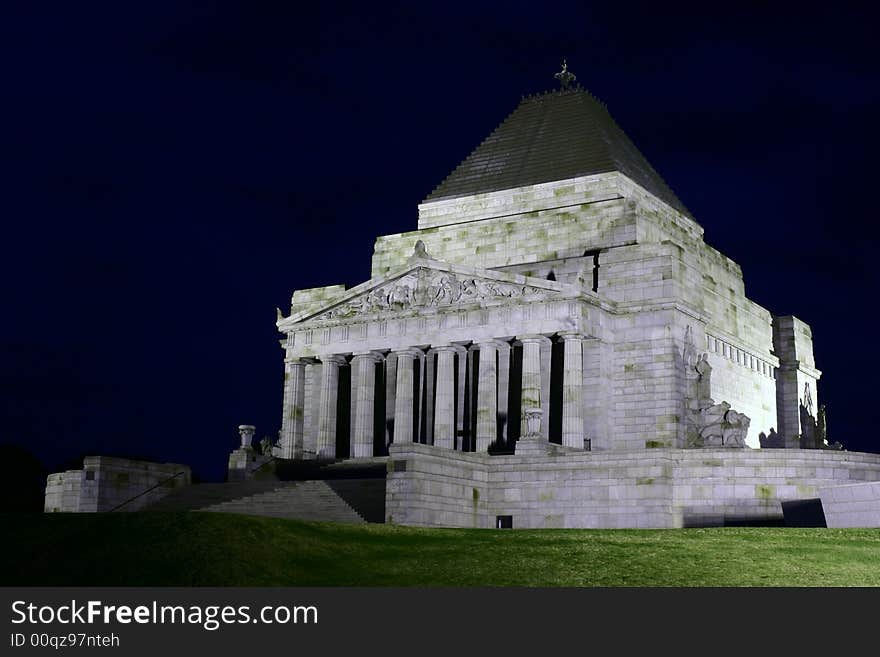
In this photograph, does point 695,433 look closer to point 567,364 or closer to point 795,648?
point 567,364

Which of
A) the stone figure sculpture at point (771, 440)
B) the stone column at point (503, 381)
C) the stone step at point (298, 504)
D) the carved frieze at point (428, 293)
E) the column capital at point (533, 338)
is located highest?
the carved frieze at point (428, 293)

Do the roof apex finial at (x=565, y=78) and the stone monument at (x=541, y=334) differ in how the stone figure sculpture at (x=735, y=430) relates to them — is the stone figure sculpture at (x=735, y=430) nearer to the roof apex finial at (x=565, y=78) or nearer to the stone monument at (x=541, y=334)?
the stone monument at (x=541, y=334)

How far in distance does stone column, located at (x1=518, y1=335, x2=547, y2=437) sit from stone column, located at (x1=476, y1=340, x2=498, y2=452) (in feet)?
→ 4.60

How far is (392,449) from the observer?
140 ft

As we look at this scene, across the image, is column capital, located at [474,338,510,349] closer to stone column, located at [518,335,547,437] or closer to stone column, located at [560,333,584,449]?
stone column, located at [518,335,547,437]

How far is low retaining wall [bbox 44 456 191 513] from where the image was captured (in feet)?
161

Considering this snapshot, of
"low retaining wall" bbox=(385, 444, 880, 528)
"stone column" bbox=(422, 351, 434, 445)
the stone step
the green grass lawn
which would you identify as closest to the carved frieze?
"stone column" bbox=(422, 351, 434, 445)

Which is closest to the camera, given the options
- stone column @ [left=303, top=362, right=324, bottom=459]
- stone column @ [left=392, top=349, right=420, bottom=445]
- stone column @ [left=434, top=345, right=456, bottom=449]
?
stone column @ [left=434, top=345, right=456, bottom=449]

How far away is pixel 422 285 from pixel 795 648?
136 feet

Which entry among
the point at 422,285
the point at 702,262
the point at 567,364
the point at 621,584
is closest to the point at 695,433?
the point at 567,364

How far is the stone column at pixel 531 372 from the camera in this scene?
5459 centimetres

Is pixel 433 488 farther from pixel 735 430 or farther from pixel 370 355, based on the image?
pixel 370 355

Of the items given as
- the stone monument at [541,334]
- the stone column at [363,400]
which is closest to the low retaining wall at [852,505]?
the stone monument at [541,334]

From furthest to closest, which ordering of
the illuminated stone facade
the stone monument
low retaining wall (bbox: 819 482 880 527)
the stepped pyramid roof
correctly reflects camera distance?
the stepped pyramid roof, the illuminated stone facade, the stone monument, low retaining wall (bbox: 819 482 880 527)
